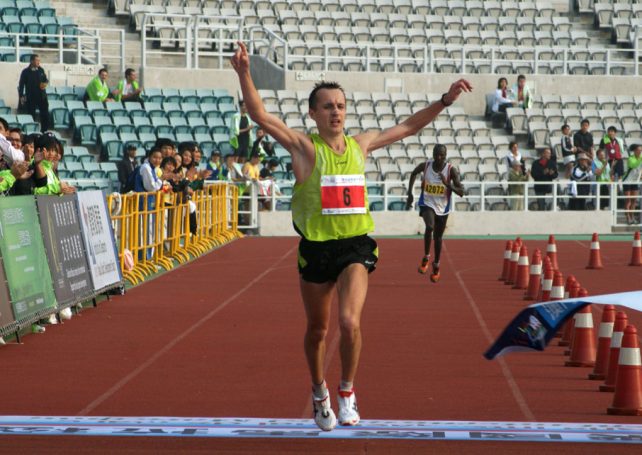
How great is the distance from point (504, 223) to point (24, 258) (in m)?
23.5

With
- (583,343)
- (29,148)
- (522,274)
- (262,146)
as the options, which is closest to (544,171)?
(262,146)

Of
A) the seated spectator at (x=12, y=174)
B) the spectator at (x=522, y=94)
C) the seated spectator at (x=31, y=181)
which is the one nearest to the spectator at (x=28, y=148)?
the seated spectator at (x=31, y=181)

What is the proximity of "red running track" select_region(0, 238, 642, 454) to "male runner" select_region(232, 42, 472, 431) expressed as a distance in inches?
20.9

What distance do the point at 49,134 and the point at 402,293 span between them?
5.61 m

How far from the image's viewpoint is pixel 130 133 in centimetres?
3422

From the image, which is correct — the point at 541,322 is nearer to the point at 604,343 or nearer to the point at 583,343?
the point at 604,343

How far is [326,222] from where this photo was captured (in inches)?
325

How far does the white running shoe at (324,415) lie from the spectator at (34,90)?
84.4 feet

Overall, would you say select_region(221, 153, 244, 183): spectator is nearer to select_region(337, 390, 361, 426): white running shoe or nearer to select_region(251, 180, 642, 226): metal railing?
select_region(251, 180, 642, 226): metal railing

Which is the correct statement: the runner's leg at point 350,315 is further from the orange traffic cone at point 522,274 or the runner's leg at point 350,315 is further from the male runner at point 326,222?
the orange traffic cone at point 522,274

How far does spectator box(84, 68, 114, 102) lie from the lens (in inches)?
1380

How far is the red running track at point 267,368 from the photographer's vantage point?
28.8 ft

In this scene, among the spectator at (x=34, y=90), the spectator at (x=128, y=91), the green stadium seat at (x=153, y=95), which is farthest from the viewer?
the green stadium seat at (x=153, y=95)

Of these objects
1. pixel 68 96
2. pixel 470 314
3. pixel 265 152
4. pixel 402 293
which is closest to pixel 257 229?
pixel 265 152
